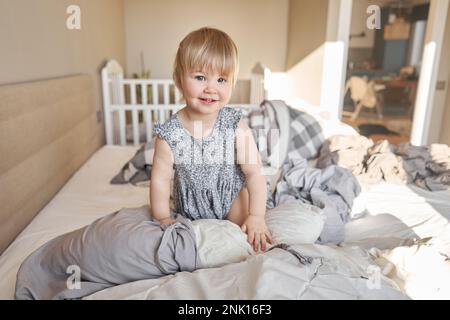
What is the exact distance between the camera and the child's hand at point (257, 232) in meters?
0.96

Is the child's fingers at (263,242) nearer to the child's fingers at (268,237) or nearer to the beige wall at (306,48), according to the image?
the child's fingers at (268,237)

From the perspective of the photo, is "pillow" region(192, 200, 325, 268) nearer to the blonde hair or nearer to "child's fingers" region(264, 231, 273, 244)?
"child's fingers" region(264, 231, 273, 244)

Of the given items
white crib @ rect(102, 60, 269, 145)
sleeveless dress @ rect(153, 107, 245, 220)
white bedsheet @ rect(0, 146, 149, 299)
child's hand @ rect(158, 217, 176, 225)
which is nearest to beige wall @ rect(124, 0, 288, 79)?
white crib @ rect(102, 60, 269, 145)

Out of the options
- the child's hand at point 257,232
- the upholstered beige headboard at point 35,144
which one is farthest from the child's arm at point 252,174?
the upholstered beige headboard at point 35,144

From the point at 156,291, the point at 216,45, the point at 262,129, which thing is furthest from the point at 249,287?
the point at 262,129

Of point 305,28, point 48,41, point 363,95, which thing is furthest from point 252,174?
point 363,95

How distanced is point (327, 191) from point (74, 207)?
991 millimetres

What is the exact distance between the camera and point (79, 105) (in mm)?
1963

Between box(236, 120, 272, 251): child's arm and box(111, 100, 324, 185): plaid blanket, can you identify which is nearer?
box(236, 120, 272, 251): child's arm

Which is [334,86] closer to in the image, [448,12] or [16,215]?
[448,12]

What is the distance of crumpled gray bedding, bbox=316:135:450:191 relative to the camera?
165 centimetres

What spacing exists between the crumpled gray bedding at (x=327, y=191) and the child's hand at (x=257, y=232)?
0.27 metres

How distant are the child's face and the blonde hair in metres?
0.01

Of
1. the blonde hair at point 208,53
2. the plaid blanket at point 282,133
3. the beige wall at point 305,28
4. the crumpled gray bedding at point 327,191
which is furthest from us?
the beige wall at point 305,28
